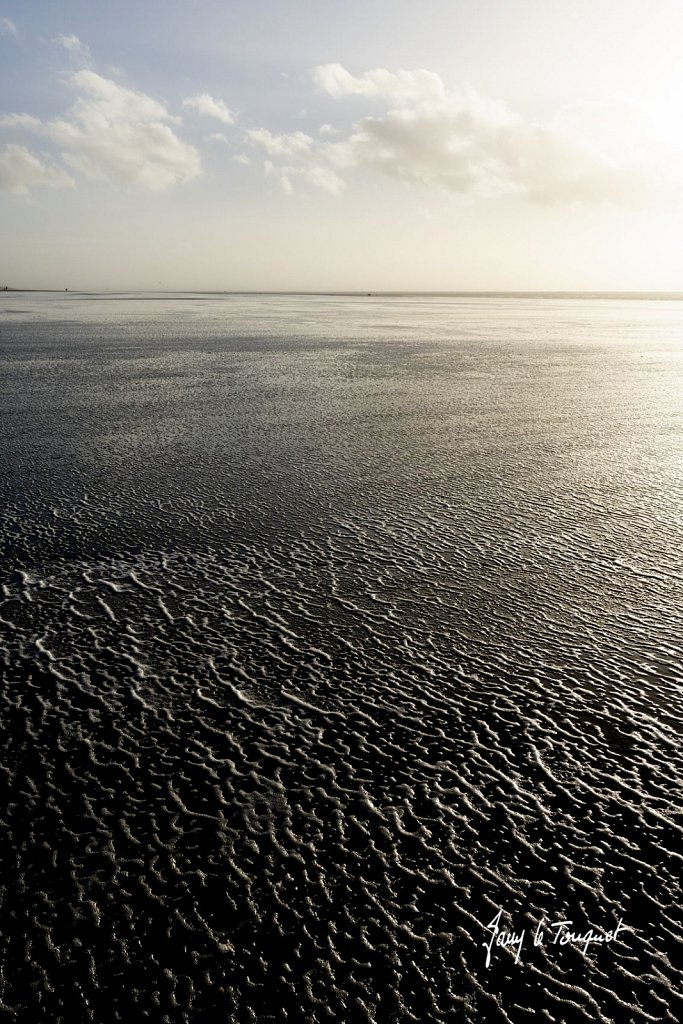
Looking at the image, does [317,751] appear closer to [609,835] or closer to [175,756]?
[175,756]

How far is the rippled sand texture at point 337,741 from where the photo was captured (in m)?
2.13

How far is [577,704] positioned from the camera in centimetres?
352

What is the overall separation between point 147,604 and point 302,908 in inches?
107

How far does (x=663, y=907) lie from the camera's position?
2.37 metres

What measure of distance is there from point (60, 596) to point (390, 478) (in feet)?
13.5

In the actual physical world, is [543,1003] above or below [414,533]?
below

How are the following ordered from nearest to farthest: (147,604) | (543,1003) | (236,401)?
1. (543,1003)
2. (147,604)
3. (236,401)

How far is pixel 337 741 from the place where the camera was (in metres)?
3.24

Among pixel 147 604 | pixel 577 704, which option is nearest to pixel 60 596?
pixel 147 604

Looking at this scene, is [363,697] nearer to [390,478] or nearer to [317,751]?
[317,751]

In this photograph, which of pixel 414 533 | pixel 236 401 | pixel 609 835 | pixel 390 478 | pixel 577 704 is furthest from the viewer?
pixel 236 401

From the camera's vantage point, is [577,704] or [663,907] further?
[577,704]

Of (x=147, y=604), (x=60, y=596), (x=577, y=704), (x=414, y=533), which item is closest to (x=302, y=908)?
(x=577, y=704)

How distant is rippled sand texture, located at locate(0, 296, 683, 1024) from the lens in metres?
2.13
